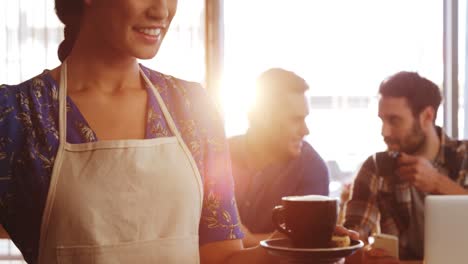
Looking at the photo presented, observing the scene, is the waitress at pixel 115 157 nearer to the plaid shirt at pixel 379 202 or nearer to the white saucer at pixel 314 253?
the white saucer at pixel 314 253

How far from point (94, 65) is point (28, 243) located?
360 mm

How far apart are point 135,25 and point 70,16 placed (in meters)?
0.22

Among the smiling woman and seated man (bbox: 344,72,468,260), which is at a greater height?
the smiling woman

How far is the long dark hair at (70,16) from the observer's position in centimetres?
135

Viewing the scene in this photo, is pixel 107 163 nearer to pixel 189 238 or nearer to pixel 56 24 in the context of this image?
pixel 189 238

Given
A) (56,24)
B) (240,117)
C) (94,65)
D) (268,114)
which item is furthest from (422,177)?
(56,24)

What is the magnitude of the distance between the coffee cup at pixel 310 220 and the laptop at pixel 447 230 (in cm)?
57

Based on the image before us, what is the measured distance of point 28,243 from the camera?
1.17 meters

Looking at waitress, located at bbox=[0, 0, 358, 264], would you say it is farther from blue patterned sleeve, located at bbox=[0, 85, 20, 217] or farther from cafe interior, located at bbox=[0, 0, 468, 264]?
cafe interior, located at bbox=[0, 0, 468, 264]

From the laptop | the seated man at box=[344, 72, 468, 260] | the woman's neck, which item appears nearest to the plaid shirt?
the seated man at box=[344, 72, 468, 260]

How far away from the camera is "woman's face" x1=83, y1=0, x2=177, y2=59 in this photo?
121cm

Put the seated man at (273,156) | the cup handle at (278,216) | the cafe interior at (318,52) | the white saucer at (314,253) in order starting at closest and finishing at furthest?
1. the white saucer at (314,253)
2. the cup handle at (278,216)
3. the seated man at (273,156)
4. the cafe interior at (318,52)

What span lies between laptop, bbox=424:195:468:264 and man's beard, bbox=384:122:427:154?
5.20 ft

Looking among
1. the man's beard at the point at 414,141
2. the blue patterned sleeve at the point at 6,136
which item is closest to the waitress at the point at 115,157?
the blue patterned sleeve at the point at 6,136
